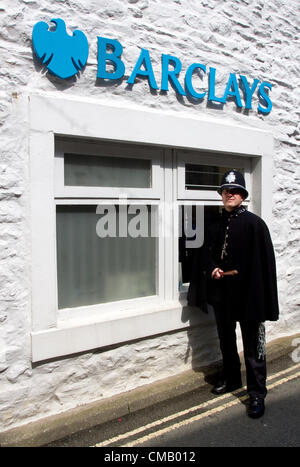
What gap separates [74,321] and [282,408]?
6.42ft

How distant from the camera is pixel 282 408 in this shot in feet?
11.3

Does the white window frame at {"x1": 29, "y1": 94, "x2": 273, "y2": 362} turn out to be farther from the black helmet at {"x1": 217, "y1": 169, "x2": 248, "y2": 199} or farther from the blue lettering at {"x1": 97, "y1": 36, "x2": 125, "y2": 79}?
the black helmet at {"x1": 217, "y1": 169, "x2": 248, "y2": 199}

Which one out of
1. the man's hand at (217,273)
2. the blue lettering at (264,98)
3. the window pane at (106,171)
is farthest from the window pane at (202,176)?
the man's hand at (217,273)

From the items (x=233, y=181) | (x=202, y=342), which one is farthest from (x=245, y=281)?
(x=202, y=342)

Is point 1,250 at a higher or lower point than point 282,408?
higher

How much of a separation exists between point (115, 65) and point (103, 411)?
2958 millimetres

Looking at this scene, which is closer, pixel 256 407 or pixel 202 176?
pixel 256 407

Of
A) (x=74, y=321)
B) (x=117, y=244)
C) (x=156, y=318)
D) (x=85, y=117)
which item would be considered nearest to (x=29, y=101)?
(x=85, y=117)

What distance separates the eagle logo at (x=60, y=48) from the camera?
3039 mm

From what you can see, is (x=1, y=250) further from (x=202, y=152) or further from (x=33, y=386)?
(x=202, y=152)

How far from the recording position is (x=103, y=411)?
3326mm

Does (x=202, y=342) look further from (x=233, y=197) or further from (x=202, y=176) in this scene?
(x=202, y=176)

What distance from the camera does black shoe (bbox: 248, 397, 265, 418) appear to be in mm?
3262

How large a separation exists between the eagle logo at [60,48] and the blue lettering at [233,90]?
1.66m
